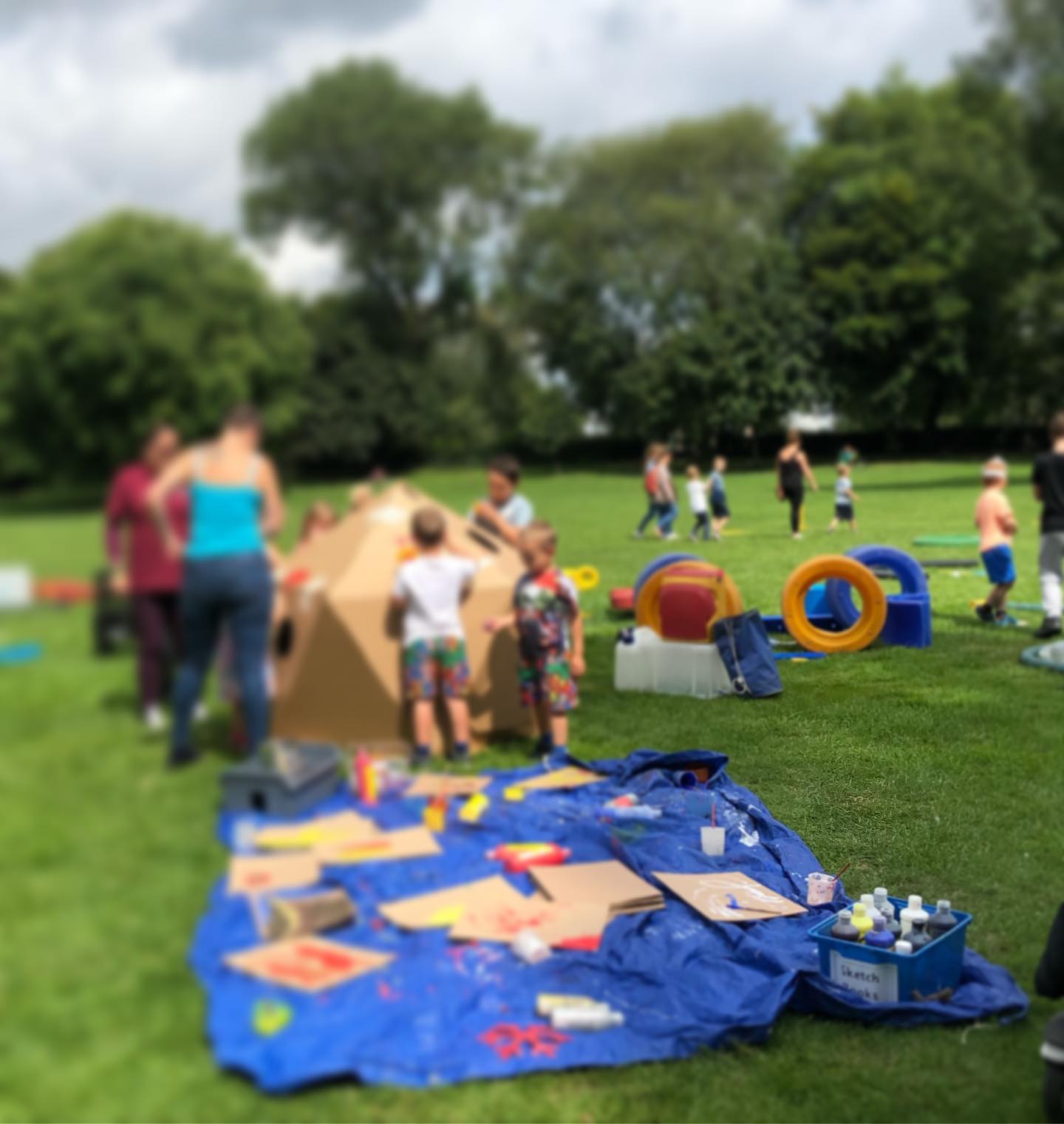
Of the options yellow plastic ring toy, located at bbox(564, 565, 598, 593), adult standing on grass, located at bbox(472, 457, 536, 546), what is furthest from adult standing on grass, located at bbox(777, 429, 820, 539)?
yellow plastic ring toy, located at bbox(564, 565, 598, 593)

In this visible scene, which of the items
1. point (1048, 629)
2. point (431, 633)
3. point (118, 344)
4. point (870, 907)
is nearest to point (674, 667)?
point (870, 907)

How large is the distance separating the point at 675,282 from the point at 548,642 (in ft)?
7.20

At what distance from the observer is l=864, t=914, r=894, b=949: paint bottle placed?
314 centimetres

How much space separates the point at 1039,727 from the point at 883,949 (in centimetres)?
91

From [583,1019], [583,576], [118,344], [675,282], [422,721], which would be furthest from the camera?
[422,721]

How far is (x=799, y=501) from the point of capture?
3.36 metres

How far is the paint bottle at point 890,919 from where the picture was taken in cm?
322

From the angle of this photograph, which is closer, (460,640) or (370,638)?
(370,638)

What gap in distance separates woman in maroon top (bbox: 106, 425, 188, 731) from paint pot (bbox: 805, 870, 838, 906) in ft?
6.98

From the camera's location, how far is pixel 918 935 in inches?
126

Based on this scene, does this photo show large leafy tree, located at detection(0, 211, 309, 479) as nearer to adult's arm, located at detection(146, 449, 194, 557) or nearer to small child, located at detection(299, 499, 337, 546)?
adult's arm, located at detection(146, 449, 194, 557)

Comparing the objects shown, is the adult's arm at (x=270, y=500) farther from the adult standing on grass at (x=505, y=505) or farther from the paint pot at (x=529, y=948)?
the paint pot at (x=529, y=948)

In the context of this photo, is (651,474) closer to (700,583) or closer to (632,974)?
(700,583)

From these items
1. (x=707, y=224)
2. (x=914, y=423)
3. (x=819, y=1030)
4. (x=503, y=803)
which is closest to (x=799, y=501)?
(x=914, y=423)
